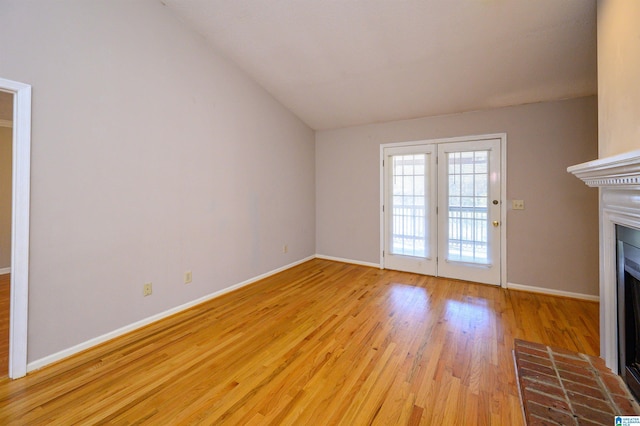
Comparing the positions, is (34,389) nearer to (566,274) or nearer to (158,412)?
(158,412)

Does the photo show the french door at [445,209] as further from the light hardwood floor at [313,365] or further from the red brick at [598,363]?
the red brick at [598,363]

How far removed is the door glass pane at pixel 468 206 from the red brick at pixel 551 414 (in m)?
2.48

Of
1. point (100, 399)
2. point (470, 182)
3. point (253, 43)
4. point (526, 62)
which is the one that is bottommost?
point (100, 399)

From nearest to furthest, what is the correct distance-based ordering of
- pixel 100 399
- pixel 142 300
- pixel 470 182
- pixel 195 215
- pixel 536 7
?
pixel 100 399
pixel 536 7
pixel 142 300
pixel 195 215
pixel 470 182

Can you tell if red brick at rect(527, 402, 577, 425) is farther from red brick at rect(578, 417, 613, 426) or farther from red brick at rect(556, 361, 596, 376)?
Answer: red brick at rect(556, 361, 596, 376)

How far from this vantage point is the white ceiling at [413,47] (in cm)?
234

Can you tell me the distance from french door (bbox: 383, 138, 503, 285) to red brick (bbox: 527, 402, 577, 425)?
8.00 ft

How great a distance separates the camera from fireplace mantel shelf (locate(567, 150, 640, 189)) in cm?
122

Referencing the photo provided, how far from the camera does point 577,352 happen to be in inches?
81.5

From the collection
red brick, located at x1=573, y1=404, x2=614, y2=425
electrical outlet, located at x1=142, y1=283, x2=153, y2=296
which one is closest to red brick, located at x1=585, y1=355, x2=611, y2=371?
red brick, located at x1=573, y1=404, x2=614, y2=425

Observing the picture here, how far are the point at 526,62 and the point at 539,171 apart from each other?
1.35 metres

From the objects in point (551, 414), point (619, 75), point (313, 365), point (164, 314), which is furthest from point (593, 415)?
point (164, 314)

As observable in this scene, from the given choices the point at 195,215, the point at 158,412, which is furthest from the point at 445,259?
the point at 158,412


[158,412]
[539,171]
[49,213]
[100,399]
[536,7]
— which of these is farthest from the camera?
[539,171]
